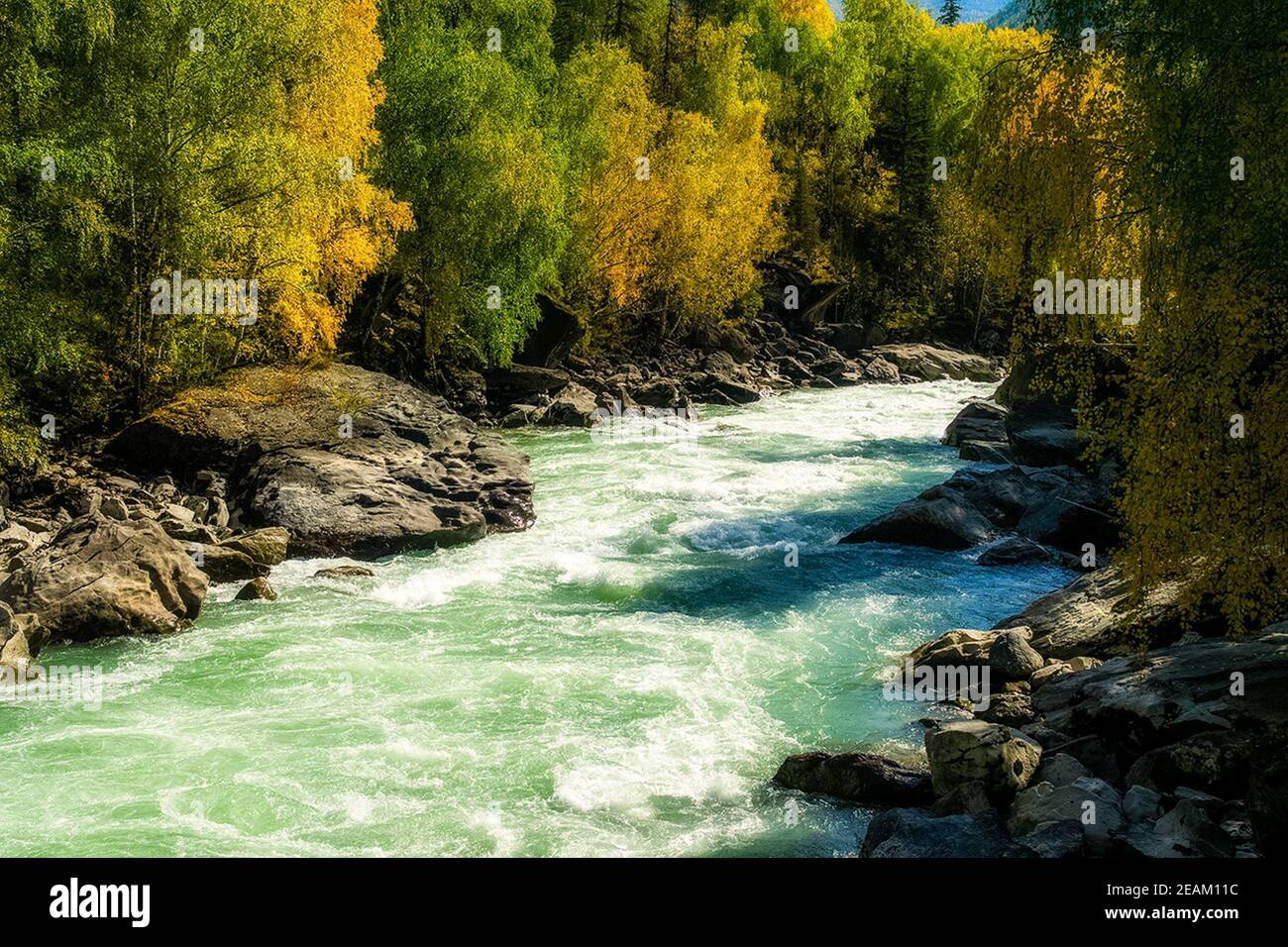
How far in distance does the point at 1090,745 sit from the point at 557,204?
26295 millimetres

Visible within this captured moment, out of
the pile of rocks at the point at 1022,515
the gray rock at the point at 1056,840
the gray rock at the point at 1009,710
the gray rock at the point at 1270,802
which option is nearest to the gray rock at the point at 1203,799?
the gray rock at the point at 1270,802

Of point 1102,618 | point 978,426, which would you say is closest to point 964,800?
point 1102,618

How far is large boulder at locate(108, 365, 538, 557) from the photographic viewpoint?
1995cm

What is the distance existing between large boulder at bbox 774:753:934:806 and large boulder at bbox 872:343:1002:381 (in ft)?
143

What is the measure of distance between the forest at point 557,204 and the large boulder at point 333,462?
124cm

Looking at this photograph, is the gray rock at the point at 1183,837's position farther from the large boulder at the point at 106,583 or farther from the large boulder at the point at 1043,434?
the large boulder at the point at 1043,434

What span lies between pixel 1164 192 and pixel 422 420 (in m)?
19.1

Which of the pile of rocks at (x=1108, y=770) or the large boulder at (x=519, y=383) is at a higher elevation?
the large boulder at (x=519, y=383)

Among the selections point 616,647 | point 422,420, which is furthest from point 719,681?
point 422,420

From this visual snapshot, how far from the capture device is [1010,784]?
9844 millimetres

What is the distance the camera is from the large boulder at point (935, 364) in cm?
5325

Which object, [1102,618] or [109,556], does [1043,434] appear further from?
[109,556]

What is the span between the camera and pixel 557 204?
3303 centimetres

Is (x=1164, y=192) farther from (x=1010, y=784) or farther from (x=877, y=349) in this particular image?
(x=877, y=349)
